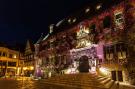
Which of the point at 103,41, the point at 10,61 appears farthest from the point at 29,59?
the point at 103,41

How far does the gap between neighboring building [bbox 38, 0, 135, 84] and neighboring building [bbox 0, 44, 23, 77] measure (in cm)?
2815

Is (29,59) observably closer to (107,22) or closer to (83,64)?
(83,64)

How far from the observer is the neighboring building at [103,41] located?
19.4 meters

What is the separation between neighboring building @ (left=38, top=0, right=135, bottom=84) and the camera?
19406 millimetres

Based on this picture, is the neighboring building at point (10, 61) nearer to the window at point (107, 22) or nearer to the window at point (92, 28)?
the window at point (92, 28)

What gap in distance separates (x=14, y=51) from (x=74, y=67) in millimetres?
36175

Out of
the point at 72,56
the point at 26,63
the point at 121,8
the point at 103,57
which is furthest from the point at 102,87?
the point at 26,63

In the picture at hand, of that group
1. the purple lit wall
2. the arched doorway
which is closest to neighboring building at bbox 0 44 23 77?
the arched doorway

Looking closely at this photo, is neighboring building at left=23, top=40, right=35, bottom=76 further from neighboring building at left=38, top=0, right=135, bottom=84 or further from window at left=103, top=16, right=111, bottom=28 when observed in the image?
window at left=103, top=16, right=111, bottom=28

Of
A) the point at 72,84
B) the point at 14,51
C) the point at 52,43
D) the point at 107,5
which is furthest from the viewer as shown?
the point at 14,51

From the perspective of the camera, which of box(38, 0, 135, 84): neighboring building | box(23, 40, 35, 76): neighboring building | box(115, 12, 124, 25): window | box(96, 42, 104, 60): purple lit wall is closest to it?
box(38, 0, 135, 84): neighboring building

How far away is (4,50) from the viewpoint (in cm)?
5309

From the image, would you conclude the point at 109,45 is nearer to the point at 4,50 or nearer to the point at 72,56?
the point at 72,56

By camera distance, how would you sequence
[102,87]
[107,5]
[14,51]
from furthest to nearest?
[14,51] < [107,5] < [102,87]
